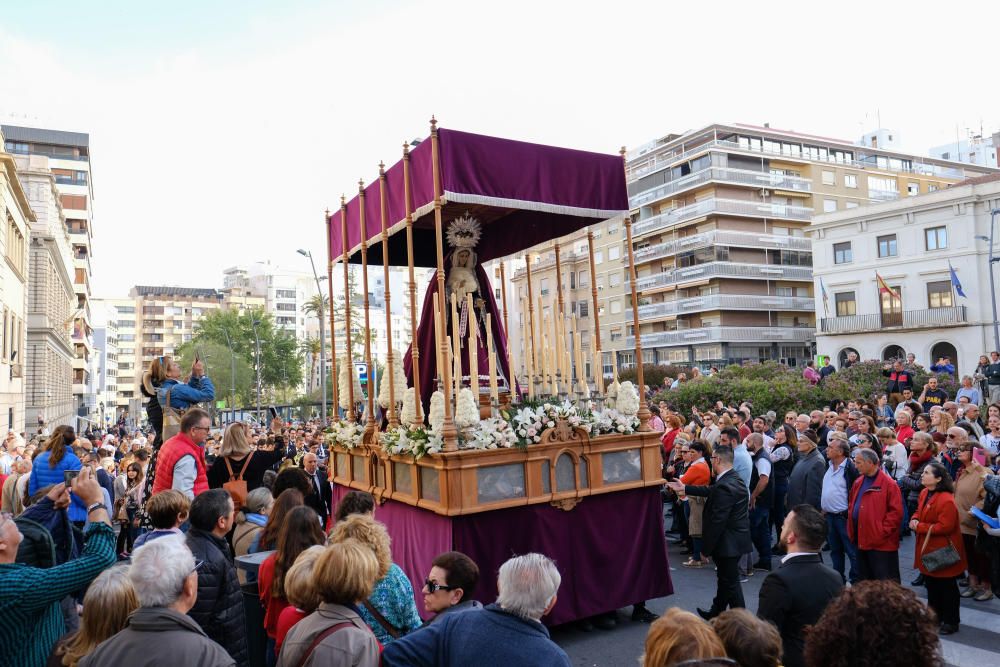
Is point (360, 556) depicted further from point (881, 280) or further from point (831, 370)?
point (881, 280)

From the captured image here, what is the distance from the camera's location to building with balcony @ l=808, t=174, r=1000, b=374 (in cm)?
3359

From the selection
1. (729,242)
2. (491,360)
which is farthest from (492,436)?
(729,242)

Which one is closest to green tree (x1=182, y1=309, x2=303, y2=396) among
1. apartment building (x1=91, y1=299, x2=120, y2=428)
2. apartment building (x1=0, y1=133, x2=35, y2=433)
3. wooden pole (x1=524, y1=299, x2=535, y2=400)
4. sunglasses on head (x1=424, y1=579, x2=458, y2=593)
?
apartment building (x1=91, y1=299, x2=120, y2=428)

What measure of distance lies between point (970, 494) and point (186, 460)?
709cm

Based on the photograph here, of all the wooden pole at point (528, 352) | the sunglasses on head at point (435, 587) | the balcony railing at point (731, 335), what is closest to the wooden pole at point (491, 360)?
the wooden pole at point (528, 352)

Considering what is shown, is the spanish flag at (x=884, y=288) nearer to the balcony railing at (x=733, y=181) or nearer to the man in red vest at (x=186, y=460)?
the balcony railing at (x=733, y=181)

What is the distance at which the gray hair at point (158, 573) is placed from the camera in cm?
267

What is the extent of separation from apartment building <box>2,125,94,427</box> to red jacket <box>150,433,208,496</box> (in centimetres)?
5327

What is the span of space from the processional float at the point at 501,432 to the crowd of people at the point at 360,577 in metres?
0.67

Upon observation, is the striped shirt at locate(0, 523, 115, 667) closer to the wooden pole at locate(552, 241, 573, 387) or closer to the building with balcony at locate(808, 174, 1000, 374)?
the wooden pole at locate(552, 241, 573, 387)

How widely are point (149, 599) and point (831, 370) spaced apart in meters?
19.3

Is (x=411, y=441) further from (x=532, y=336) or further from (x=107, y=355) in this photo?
(x=107, y=355)

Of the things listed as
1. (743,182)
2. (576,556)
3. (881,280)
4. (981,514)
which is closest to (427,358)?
(576,556)

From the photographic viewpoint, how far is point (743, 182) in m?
44.5
